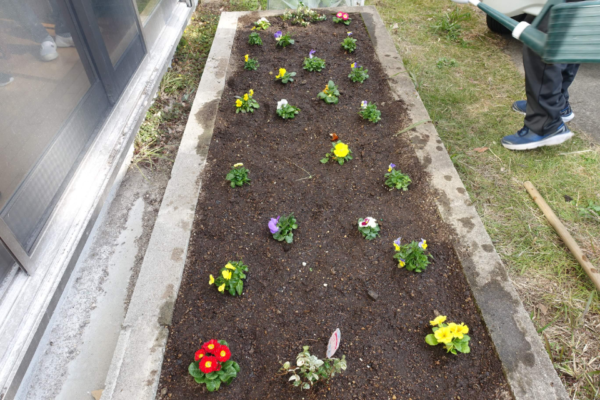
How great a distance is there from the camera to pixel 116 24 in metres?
3.26

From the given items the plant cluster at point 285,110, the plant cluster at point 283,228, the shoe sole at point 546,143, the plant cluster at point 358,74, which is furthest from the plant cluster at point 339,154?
the shoe sole at point 546,143

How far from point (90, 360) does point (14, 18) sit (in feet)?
6.16

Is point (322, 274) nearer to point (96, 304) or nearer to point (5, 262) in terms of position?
point (96, 304)

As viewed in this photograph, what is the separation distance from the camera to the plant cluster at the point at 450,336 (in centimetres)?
172

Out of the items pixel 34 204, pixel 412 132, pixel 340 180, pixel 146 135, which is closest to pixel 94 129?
pixel 146 135

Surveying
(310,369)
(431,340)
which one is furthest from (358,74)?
(310,369)

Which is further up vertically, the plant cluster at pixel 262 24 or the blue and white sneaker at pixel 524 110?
the plant cluster at pixel 262 24

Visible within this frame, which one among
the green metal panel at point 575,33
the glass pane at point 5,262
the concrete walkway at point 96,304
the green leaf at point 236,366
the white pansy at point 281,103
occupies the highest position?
the green metal panel at point 575,33

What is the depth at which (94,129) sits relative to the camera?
2.89 metres

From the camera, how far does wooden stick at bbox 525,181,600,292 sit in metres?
2.27

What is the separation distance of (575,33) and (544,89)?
1.51 m

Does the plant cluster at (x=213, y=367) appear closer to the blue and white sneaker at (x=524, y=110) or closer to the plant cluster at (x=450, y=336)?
the plant cluster at (x=450, y=336)

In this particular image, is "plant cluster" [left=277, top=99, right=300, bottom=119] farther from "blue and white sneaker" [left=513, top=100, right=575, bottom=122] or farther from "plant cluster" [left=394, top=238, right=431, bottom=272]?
"blue and white sneaker" [left=513, top=100, right=575, bottom=122]

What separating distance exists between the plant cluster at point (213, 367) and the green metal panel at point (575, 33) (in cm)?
181
